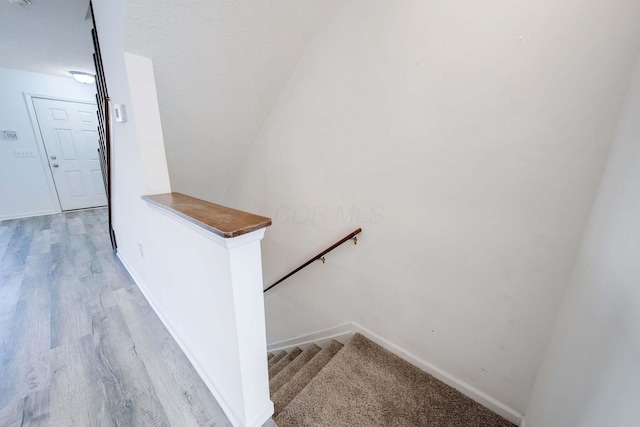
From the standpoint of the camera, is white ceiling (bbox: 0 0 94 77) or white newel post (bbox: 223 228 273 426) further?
white ceiling (bbox: 0 0 94 77)

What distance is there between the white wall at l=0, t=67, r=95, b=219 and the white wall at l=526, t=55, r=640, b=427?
6.17 m

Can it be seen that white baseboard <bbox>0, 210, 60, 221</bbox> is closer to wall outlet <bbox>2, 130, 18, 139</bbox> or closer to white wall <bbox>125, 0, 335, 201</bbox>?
wall outlet <bbox>2, 130, 18, 139</bbox>

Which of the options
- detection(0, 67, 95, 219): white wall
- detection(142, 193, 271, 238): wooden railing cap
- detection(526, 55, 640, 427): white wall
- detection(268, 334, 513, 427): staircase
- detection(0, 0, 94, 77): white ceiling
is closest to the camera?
detection(526, 55, 640, 427): white wall

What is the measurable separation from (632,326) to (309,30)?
1.99 m

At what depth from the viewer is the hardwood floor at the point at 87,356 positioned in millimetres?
1017

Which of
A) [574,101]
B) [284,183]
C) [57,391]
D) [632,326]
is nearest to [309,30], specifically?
[284,183]

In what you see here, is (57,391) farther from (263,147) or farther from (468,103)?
(468,103)

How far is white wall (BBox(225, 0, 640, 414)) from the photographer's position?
85cm

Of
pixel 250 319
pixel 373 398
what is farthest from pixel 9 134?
pixel 373 398

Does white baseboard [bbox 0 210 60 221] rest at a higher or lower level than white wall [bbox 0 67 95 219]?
lower

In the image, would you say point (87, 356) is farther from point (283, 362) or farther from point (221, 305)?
point (283, 362)

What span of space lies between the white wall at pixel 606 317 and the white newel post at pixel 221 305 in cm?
96

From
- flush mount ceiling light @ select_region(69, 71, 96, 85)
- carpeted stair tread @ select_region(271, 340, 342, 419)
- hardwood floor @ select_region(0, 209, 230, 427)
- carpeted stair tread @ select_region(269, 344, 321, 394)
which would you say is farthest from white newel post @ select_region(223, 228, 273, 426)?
flush mount ceiling light @ select_region(69, 71, 96, 85)

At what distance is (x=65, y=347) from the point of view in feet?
4.38
